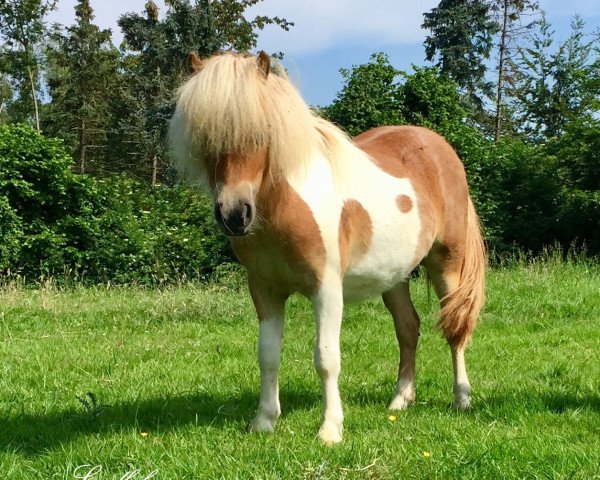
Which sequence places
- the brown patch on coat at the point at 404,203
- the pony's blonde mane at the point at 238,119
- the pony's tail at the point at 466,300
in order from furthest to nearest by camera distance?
1. the pony's tail at the point at 466,300
2. the brown patch on coat at the point at 404,203
3. the pony's blonde mane at the point at 238,119

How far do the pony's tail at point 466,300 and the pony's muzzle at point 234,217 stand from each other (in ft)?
7.11

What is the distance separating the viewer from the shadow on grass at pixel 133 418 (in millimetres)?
3682

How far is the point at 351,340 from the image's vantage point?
662 cm

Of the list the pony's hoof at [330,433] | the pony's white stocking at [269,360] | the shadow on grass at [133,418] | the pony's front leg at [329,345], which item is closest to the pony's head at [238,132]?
the pony's front leg at [329,345]

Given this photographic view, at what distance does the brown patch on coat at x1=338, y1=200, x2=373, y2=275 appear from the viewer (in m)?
3.67

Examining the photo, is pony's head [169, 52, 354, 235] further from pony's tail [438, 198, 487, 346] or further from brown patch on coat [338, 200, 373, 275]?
pony's tail [438, 198, 487, 346]

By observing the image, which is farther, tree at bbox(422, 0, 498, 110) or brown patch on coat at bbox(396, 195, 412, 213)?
tree at bbox(422, 0, 498, 110)

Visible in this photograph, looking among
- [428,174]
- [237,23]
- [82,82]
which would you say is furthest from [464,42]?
[428,174]

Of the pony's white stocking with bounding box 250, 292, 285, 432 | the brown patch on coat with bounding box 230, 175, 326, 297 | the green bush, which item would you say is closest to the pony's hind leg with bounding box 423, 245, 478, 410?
the pony's white stocking with bounding box 250, 292, 285, 432

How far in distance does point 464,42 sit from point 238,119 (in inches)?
1066

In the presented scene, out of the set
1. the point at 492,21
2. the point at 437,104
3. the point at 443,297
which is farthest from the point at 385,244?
the point at 492,21

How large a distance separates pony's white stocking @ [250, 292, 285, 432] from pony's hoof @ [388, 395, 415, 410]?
3.02ft

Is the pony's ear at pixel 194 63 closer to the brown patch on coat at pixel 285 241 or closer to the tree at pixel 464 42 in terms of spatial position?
the brown patch on coat at pixel 285 241

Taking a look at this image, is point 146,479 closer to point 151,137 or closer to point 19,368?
point 19,368
